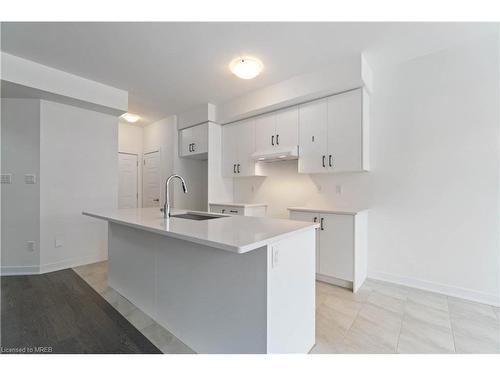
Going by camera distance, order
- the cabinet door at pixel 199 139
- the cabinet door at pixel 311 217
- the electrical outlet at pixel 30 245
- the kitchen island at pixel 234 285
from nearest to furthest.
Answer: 1. the kitchen island at pixel 234 285
2. the cabinet door at pixel 311 217
3. the electrical outlet at pixel 30 245
4. the cabinet door at pixel 199 139

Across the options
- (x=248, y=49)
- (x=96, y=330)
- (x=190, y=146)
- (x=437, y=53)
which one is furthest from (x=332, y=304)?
(x=190, y=146)

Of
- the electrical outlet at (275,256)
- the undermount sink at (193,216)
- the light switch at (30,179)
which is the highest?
the light switch at (30,179)

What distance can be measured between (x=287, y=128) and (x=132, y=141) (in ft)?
12.0

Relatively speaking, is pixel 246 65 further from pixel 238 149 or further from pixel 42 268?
pixel 42 268

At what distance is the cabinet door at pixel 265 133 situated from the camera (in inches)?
133

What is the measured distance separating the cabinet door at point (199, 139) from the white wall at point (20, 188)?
7.01 ft

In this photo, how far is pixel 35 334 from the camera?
1742mm

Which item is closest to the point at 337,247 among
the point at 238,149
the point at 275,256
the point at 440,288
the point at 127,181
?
the point at 440,288

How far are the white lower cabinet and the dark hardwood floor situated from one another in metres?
1.95

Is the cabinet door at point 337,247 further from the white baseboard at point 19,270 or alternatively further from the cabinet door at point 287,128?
the white baseboard at point 19,270

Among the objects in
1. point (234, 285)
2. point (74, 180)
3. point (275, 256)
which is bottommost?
point (234, 285)

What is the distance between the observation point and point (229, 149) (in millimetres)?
4016

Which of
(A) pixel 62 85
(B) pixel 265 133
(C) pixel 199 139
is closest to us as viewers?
(A) pixel 62 85

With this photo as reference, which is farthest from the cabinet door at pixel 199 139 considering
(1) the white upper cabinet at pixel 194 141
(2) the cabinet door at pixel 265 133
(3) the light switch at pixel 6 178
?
(3) the light switch at pixel 6 178
